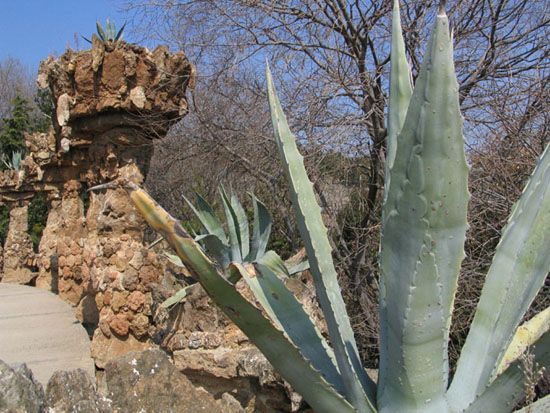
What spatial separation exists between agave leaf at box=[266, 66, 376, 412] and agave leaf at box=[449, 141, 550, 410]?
243 millimetres

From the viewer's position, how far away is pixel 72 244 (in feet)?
30.7

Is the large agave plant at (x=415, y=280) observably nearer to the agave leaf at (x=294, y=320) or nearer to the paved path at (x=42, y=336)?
the agave leaf at (x=294, y=320)

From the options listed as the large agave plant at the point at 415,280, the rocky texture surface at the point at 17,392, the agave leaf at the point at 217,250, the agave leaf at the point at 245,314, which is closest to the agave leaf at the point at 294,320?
the large agave plant at the point at 415,280

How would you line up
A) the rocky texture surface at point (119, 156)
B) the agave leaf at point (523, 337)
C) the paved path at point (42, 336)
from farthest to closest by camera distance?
the paved path at point (42, 336) < the rocky texture surface at point (119, 156) < the agave leaf at point (523, 337)

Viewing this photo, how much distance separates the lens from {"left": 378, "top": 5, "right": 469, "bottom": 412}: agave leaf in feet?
4.02

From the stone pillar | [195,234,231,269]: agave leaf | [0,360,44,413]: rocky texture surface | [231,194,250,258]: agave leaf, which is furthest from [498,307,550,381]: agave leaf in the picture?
the stone pillar

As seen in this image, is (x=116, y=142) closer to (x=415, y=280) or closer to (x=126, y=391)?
(x=126, y=391)

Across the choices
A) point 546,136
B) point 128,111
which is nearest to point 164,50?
point 128,111

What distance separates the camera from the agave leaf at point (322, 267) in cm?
160

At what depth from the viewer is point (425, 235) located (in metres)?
1.31

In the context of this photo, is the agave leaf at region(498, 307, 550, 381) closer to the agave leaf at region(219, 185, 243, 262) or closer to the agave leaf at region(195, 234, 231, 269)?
the agave leaf at region(195, 234, 231, 269)

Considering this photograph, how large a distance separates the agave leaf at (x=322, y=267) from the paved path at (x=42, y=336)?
175 inches

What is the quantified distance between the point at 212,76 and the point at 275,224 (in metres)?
1.88

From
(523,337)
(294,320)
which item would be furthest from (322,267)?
(523,337)
